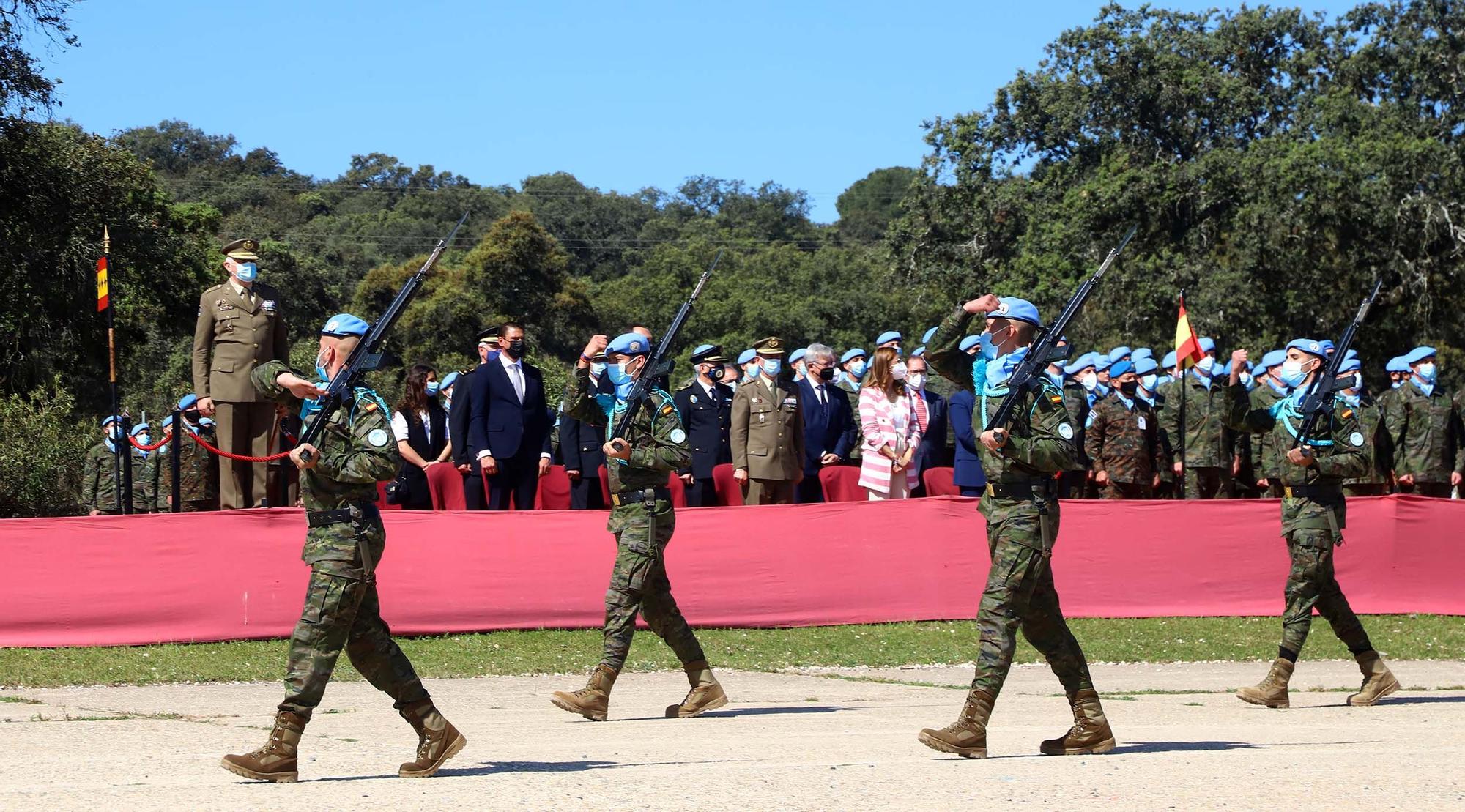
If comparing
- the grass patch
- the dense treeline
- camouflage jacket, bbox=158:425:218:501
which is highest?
the dense treeline

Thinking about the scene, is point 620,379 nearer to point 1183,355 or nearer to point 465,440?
point 465,440

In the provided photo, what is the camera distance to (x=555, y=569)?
14.2 metres

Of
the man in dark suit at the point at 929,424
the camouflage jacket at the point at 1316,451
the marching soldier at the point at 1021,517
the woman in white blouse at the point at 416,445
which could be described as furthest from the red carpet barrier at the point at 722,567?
the marching soldier at the point at 1021,517

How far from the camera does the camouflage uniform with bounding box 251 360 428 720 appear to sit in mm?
7883

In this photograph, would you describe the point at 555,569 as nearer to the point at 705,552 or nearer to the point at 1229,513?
the point at 705,552

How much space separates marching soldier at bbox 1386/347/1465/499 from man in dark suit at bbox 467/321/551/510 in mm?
8813

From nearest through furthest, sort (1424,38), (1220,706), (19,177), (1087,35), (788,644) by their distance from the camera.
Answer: (1220,706) → (788,644) → (19,177) → (1424,38) → (1087,35)

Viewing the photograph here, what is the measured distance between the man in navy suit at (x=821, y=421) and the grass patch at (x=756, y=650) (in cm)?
262

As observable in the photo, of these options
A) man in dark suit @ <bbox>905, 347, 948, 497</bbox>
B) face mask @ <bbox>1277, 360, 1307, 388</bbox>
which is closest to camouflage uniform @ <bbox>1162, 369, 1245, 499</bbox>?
man in dark suit @ <bbox>905, 347, 948, 497</bbox>

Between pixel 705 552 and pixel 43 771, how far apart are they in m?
7.11

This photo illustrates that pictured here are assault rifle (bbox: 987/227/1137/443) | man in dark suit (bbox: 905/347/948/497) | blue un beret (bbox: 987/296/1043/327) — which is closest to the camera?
assault rifle (bbox: 987/227/1137/443)

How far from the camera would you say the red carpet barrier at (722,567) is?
13492mm

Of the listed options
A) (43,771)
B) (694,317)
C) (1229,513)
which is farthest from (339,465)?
(694,317)

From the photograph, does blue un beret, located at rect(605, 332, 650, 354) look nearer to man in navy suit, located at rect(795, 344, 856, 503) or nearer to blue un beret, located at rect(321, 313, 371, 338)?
blue un beret, located at rect(321, 313, 371, 338)
